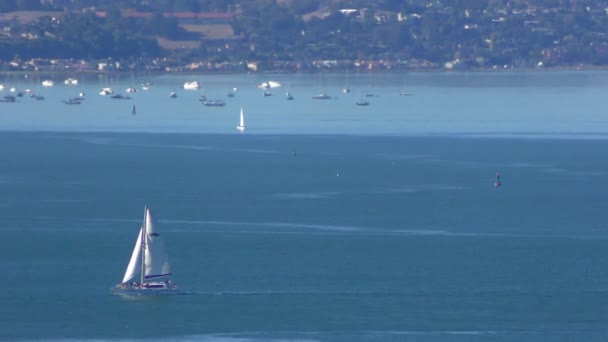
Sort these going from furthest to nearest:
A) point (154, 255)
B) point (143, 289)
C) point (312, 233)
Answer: point (312, 233)
point (143, 289)
point (154, 255)

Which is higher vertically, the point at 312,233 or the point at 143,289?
the point at 143,289

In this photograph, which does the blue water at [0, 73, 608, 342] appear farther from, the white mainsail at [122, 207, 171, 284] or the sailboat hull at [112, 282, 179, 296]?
the white mainsail at [122, 207, 171, 284]

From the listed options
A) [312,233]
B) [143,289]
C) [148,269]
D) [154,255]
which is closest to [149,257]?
[154,255]

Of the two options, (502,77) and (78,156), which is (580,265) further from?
(502,77)

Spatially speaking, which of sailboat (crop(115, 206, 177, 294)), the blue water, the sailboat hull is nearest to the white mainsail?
sailboat (crop(115, 206, 177, 294))

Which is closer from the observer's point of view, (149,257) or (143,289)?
(149,257)

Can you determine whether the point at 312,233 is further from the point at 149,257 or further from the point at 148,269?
the point at 149,257

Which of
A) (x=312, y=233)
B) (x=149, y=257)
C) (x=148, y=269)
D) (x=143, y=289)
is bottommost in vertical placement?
(x=312, y=233)

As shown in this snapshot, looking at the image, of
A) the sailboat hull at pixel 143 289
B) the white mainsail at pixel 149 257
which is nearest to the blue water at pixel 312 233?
the sailboat hull at pixel 143 289
